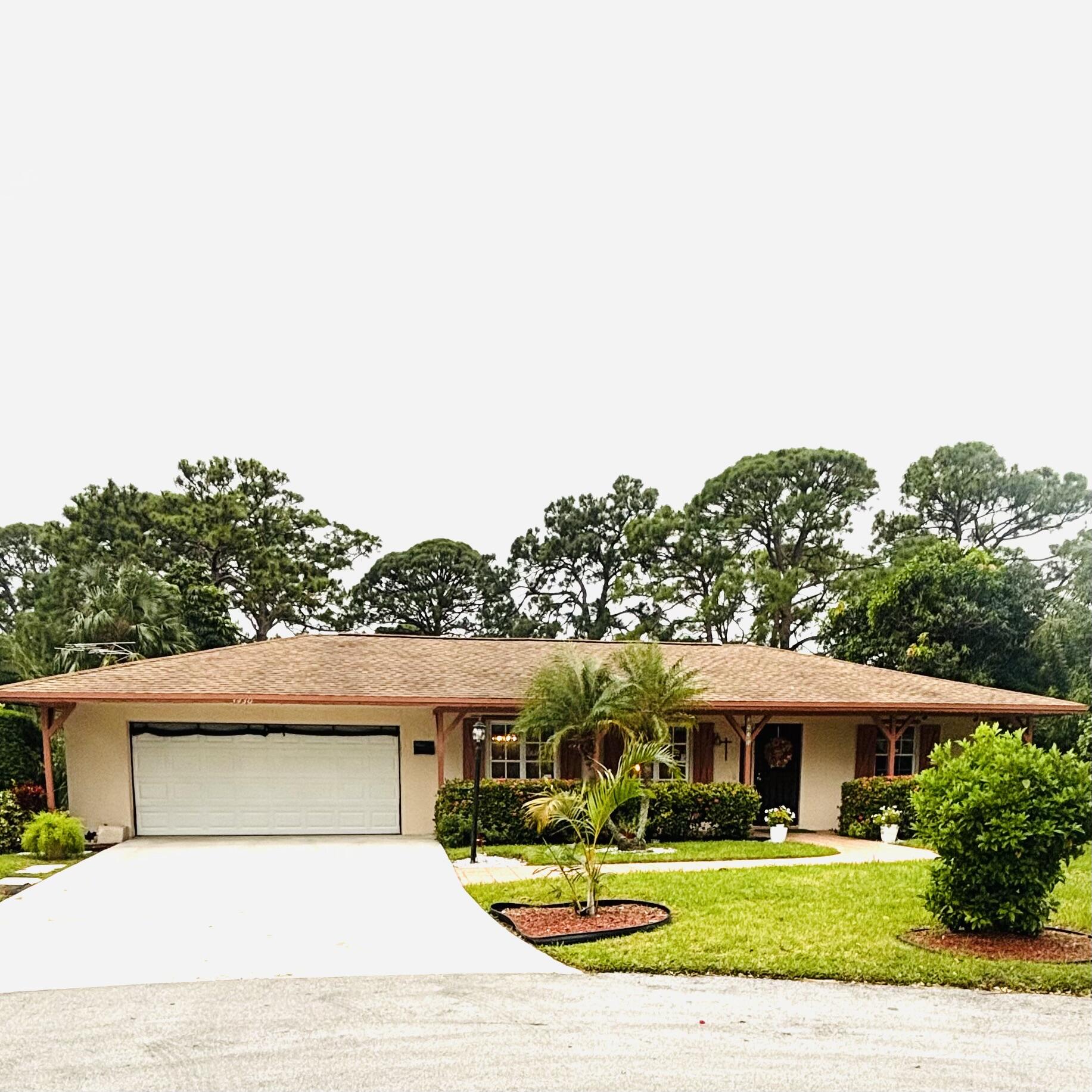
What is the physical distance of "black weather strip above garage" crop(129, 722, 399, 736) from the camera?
1197 cm

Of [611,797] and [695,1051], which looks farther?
[611,797]

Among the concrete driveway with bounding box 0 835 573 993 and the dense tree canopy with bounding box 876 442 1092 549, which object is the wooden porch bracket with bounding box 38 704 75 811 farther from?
the dense tree canopy with bounding box 876 442 1092 549

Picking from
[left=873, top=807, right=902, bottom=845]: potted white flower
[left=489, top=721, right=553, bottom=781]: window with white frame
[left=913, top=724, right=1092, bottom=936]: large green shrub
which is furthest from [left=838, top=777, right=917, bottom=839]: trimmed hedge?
[left=913, top=724, right=1092, bottom=936]: large green shrub

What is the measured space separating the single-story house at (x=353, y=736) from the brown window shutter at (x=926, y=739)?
1.65 ft

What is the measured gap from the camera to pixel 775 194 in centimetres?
551

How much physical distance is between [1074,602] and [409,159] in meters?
17.4

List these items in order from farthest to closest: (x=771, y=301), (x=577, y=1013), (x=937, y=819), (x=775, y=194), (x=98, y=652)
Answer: (x=98, y=652) → (x=771, y=301) → (x=937, y=819) → (x=775, y=194) → (x=577, y=1013)

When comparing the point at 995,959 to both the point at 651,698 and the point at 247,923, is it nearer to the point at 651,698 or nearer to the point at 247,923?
the point at 247,923

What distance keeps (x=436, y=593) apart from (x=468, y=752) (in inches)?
902

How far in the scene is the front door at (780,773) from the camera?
531 inches

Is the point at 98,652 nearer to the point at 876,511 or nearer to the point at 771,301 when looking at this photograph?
the point at 771,301

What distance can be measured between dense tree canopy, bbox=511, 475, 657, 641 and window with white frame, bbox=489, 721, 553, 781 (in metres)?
21.3

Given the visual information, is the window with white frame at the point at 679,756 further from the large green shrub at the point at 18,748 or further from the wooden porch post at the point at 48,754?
the large green shrub at the point at 18,748

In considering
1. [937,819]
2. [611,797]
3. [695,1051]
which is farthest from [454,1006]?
[937,819]
